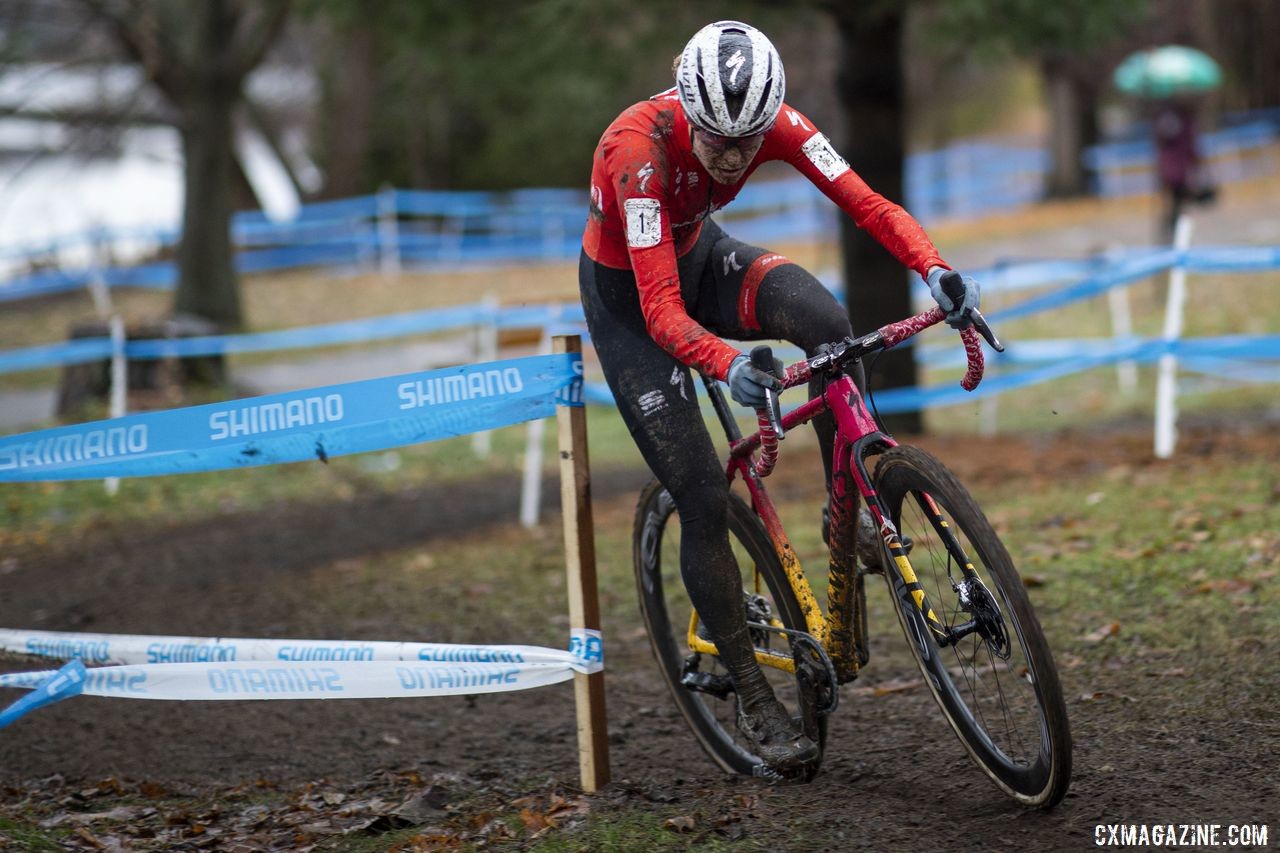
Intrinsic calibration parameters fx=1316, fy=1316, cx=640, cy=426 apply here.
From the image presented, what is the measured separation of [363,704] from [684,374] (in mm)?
2601

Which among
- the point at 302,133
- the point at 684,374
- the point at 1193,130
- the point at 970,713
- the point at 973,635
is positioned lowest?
the point at 970,713

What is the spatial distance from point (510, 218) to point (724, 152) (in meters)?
25.9

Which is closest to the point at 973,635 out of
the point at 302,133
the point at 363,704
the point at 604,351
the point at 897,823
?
the point at 897,823

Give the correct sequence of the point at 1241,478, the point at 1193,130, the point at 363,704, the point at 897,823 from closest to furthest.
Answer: the point at 897,823 < the point at 363,704 < the point at 1241,478 < the point at 1193,130

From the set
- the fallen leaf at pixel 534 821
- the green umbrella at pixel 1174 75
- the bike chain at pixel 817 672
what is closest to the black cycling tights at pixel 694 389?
the bike chain at pixel 817 672

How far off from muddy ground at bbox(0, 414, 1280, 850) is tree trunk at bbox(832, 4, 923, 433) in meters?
4.87

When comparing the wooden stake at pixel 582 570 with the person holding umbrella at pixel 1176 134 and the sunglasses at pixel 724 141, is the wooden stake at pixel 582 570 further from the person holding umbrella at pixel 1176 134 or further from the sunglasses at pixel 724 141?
the person holding umbrella at pixel 1176 134

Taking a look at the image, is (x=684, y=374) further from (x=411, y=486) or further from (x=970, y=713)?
(x=411, y=486)

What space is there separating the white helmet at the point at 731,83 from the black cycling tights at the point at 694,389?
0.61 meters

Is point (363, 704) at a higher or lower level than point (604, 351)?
lower

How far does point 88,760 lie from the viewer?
523cm

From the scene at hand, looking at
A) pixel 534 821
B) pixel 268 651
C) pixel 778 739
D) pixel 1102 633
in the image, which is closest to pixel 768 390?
pixel 778 739

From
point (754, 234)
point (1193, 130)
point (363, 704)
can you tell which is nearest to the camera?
point (363, 704)

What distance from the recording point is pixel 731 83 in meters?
3.73
